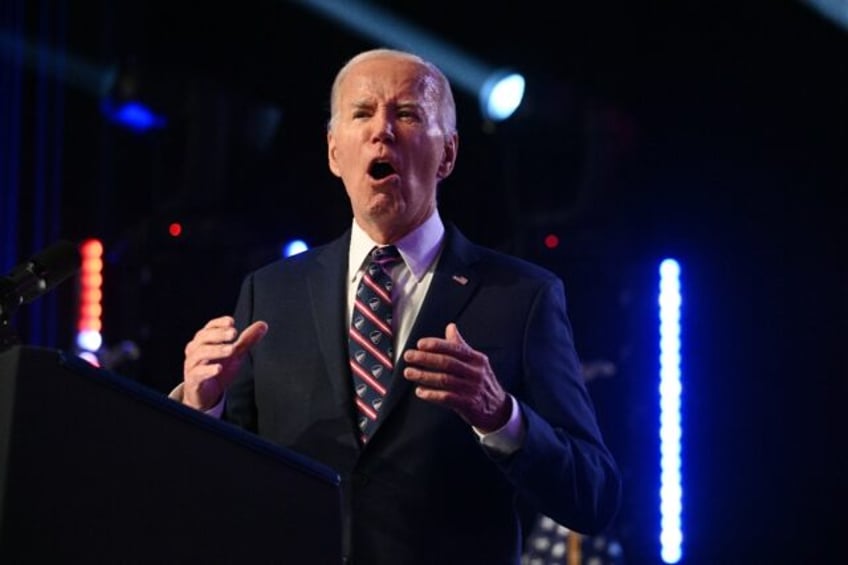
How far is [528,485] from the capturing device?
6.40 feet

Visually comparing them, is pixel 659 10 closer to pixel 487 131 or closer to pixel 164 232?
pixel 487 131

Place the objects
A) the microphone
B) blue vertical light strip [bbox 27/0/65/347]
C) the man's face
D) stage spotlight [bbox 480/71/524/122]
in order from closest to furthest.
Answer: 1. the microphone
2. the man's face
3. stage spotlight [bbox 480/71/524/122]
4. blue vertical light strip [bbox 27/0/65/347]

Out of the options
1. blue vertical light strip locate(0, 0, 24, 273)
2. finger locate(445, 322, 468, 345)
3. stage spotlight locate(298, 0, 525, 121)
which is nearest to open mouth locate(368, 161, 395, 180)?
finger locate(445, 322, 468, 345)

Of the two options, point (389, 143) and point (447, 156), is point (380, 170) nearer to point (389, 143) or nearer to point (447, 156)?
point (389, 143)

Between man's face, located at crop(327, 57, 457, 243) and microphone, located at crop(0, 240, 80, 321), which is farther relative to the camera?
man's face, located at crop(327, 57, 457, 243)

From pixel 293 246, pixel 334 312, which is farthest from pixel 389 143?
pixel 293 246

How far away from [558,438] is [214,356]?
0.54 metres

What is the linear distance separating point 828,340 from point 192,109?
2.90 m

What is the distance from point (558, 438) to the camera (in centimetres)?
203

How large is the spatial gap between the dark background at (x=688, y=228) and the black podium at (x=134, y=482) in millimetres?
3626

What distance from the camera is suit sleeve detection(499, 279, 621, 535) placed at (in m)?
1.94

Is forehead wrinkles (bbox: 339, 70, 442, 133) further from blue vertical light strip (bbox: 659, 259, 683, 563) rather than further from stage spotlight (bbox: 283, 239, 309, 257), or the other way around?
stage spotlight (bbox: 283, 239, 309, 257)

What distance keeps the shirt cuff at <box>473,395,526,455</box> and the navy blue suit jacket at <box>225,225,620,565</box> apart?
0.01 m

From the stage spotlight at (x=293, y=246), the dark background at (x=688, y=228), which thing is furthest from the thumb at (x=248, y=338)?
the stage spotlight at (x=293, y=246)
